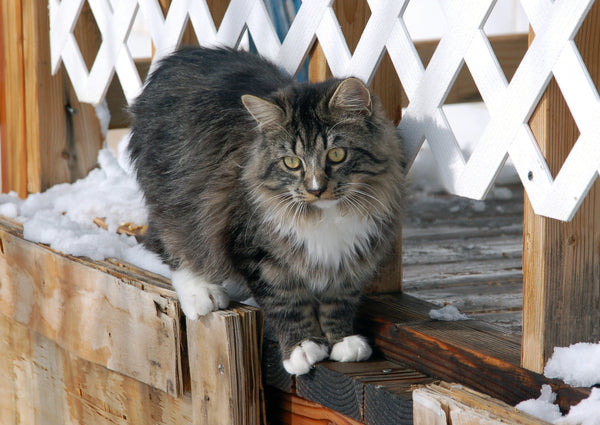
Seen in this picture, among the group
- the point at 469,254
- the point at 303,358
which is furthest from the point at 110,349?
the point at 469,254

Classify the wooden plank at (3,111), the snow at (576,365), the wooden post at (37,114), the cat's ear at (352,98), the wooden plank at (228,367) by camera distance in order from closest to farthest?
the snow at (576,365), the cat's ear at (352,98), the wooden plank at (228,367), the wooden post at (37,114), the wooden plank at (3,111)

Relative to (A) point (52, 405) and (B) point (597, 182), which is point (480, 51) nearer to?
(B) point (597, 182)

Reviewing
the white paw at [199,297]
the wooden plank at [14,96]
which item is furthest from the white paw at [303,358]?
the wooden plank at [14,96]

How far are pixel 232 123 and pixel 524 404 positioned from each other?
1014 mm

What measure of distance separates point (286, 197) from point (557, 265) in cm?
67

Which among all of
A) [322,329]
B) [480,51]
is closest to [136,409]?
[322,329]

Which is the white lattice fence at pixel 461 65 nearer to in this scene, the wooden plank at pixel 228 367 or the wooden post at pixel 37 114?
the wooden post at pixel 37 114

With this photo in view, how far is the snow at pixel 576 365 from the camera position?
4.59 feet

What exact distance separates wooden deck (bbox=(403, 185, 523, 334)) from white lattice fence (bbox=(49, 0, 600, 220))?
704 mm

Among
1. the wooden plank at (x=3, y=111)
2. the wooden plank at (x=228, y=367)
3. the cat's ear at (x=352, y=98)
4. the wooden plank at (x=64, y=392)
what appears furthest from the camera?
the wooden plank at (x=3, y=111)

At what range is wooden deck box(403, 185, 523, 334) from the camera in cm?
239

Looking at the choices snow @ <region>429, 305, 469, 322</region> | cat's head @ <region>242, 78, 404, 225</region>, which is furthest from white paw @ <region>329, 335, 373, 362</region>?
cat's head @ <region>242, 78, 404, 225</region>

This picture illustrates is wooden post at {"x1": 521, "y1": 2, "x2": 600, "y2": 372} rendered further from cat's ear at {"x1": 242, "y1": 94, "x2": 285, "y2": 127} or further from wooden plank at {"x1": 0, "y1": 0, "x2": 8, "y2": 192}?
wooden plank at {"x1": 0, "y1": 0, "x2": 8, "y2": 192}

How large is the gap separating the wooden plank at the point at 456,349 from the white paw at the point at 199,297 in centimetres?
38
